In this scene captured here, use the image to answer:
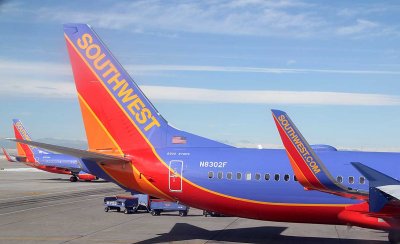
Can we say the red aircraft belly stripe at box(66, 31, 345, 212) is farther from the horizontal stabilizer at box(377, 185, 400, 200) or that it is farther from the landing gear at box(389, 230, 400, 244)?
the landing gear at box(389, 230, 400, 244)

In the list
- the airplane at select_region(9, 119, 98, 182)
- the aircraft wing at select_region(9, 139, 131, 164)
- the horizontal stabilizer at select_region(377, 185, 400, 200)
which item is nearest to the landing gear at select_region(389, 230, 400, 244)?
the horizontal stabilizer at select_region(377, 185, 400, 200)

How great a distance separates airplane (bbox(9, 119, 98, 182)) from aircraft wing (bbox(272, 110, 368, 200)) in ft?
179

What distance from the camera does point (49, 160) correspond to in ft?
245

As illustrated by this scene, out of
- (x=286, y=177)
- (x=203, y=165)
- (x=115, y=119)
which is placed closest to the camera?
(x=286, y=177)

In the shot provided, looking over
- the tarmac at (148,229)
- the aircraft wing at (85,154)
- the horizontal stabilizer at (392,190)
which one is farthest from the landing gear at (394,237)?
the aircraft wing at (85,154)

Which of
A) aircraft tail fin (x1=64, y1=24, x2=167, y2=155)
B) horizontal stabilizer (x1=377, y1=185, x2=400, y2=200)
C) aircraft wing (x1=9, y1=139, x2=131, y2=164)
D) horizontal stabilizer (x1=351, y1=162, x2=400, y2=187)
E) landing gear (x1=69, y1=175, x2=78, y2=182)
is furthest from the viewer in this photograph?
landing gear (x1=69, y1=175, x2=78, y2=182)

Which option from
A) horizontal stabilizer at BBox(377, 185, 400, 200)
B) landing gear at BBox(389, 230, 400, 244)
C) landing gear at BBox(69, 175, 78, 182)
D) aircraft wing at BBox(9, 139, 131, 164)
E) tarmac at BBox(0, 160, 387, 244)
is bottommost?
tarmac at BBox(0, 160, 387, 244)

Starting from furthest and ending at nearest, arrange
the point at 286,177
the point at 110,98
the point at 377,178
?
the point at 110,98
the point at 286,177
the point at 377,178

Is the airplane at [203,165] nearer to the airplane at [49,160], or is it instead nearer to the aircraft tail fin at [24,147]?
the airplane at [49,160]

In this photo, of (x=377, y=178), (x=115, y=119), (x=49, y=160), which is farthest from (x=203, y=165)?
(x=49, y=160)

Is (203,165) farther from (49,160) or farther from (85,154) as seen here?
(49,160)

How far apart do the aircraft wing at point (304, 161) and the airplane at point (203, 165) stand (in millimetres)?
46

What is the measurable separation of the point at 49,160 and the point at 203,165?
55023 millimetres

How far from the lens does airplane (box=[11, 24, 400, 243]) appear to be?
22016 mm
